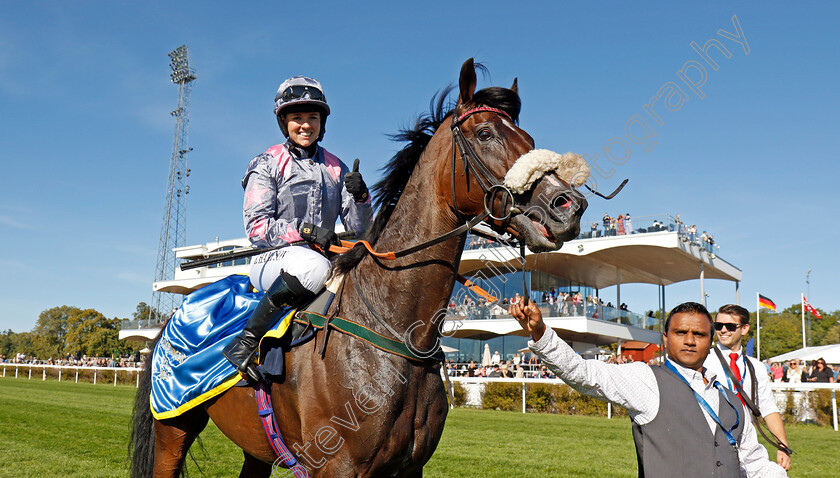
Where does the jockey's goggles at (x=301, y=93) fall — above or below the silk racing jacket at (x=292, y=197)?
above

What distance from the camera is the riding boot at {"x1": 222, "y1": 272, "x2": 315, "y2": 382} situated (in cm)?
261

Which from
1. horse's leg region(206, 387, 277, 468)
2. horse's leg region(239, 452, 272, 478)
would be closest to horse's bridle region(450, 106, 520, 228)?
horse's leg region(206, 387, 277, 468)

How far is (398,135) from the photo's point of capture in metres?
2.91

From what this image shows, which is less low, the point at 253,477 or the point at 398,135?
the point at 398,135

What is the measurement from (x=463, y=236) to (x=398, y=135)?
68 cm

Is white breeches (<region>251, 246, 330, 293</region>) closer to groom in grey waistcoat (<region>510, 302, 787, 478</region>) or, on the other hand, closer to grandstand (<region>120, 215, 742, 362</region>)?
groom in grey waistcoat (<region>510, 302, 787, 478</region>)

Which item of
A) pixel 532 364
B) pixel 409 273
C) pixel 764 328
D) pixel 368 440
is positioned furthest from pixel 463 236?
pixel 764 328

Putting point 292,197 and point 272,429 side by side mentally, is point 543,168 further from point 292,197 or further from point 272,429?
point 272,429

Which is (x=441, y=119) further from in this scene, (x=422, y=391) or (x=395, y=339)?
(x=422, y=391)

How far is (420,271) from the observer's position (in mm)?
2494

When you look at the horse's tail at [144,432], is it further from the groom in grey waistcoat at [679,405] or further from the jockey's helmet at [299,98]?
the groom in grey waistcoat at [679,405]

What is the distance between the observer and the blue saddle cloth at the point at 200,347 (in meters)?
3.02

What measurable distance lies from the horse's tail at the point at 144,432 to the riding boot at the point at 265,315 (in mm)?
1279

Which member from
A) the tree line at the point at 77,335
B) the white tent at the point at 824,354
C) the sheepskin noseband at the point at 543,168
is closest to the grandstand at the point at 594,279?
the white tent at the point at 824,354
